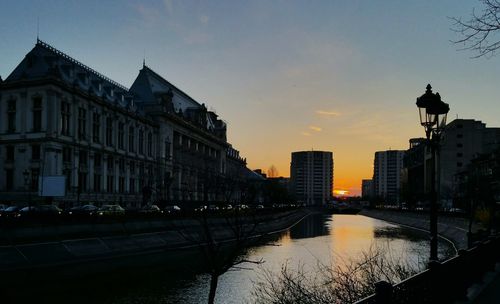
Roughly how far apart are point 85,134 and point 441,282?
8268 centimetres

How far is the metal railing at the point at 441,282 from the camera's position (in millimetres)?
8078

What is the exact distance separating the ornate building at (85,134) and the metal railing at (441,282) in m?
52.0

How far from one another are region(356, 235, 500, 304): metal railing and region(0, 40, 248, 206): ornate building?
52.0 metres

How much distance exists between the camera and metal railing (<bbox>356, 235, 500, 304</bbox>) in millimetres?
8078

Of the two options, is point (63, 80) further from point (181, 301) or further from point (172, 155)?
point (181, 301)

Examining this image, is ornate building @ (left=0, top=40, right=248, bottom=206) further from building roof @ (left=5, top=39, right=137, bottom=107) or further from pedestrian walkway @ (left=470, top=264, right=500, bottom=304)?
pedestrian walkway @ (left=470, top=264, right=500, bottom=304)

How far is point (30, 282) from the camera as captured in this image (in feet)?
105

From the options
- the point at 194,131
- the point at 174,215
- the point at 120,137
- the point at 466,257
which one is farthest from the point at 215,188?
the point at 466,257

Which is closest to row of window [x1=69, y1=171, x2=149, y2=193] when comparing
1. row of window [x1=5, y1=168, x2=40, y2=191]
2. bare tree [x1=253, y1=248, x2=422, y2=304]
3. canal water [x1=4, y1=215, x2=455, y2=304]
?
row of window [x1=5, y1=168, x2=40, y2=191]

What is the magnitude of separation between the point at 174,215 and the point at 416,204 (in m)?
133

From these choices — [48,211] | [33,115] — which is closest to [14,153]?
[33,115]

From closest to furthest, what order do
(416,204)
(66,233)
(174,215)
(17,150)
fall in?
(66,233), (174,215), (17,150), (416,204)

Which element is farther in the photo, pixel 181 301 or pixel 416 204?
pixel 416 204

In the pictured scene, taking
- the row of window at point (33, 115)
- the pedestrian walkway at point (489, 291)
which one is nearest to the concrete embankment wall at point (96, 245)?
the pedestrian walkway at point (489, 291)
